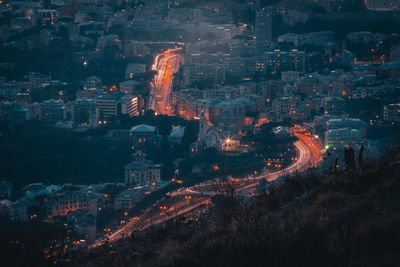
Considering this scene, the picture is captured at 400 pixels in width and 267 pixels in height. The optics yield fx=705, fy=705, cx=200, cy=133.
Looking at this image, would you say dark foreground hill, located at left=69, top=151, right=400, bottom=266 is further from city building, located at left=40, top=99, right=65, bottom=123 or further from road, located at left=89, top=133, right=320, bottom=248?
city building, located at left=40, top=99, right=65, bottom=123

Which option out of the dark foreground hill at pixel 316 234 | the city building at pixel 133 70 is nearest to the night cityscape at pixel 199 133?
the dark foreground hill at pixel 316 234

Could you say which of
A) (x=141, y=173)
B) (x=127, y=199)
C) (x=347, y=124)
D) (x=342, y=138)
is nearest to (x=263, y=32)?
(x=347, y=124)

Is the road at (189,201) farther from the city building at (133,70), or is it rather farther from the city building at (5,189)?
the city building at (133,70)

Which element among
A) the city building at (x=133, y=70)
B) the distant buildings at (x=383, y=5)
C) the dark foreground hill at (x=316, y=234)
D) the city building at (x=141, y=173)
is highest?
the dark foreground hill at (x=316, y=234)

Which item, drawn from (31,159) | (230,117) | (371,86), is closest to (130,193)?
(31,159)

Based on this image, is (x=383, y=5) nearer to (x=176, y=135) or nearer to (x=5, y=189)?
(x=176, y=135)

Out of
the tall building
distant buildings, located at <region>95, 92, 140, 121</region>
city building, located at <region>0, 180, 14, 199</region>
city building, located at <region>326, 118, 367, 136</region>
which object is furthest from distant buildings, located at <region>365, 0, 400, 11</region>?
city building, located at <region>0, 180, 14, 199</region>

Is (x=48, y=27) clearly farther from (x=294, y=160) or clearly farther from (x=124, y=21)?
(x=294, y=160)
